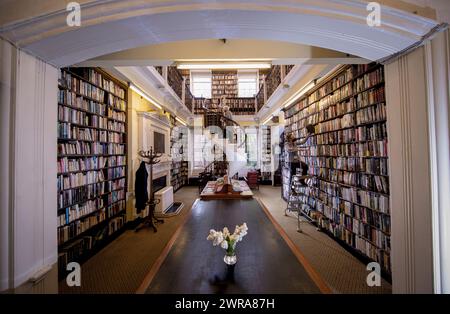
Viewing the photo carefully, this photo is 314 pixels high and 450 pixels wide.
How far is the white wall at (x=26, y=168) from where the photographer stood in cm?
103

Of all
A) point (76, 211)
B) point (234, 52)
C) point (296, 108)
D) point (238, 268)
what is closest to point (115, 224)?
point (76, 211)

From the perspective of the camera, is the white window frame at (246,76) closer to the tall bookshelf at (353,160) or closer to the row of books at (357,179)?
the tall bookshelf at (353,160)

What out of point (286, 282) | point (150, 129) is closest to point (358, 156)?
point (286, 282)

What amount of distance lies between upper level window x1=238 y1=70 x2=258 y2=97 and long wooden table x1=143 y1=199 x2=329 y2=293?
917 centimetres

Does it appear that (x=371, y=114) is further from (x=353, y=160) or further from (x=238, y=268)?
(x=238, y=268)

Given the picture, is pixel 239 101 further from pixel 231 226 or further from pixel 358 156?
pixel 231 226

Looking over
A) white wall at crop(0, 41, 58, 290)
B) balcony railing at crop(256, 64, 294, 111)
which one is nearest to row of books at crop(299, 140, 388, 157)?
balcony railing at crop(256, 64, 294, 111)

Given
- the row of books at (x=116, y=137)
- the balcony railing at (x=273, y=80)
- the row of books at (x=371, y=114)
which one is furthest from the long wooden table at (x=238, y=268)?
the balcony railing at (x=273, y=80)

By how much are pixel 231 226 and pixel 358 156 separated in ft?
7.18

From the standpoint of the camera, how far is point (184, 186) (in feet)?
29.0

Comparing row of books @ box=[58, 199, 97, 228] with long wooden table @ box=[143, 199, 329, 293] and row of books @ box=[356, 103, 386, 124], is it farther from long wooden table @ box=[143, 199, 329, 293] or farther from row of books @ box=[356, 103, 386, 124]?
row of books @ box=[356, 103, 386, 124]

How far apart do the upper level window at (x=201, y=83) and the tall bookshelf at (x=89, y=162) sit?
6700mm

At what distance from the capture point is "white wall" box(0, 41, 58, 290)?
3.38 feet

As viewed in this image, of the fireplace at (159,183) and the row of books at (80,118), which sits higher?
the row of books at (80,118)
